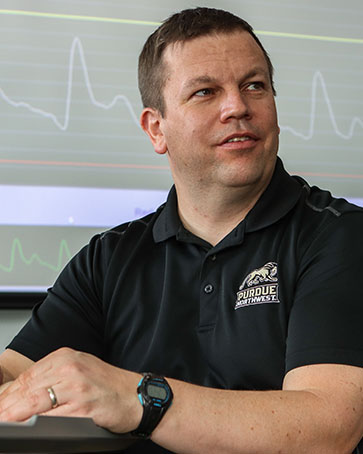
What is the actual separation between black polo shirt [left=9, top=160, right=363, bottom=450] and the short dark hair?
0.81 feet

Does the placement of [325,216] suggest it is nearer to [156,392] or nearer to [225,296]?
[225,296]

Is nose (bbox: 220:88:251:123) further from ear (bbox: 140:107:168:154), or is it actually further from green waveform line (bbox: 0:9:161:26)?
green waveform line (bbox: 0:9:161:26)

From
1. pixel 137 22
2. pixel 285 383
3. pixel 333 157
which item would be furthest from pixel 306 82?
pixel 285 383

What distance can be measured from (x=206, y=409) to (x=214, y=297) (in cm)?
36

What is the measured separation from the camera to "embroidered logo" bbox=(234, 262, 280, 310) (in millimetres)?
1279

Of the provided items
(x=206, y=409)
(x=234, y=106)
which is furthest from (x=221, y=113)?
(x=206, y=409)

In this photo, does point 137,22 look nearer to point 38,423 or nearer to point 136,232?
point 136,232

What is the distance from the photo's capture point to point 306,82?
2150 millimetres

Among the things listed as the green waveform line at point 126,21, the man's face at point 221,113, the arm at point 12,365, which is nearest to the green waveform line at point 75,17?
the green waveform line at point 126,21

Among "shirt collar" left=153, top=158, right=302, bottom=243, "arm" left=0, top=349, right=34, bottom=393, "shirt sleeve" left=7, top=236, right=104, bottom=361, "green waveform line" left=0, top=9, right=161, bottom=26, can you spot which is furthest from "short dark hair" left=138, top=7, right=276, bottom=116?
"arm" left=0, top=349, right=34, bottom=393

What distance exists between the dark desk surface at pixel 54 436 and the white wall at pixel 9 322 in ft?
3.44

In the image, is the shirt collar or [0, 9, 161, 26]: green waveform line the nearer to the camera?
the shirt collar

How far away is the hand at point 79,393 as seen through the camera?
94 cm

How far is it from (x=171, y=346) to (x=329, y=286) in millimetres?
332
